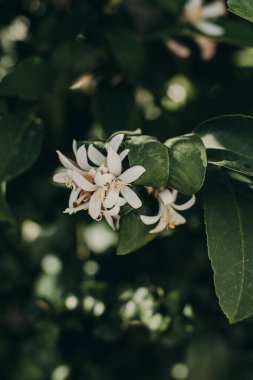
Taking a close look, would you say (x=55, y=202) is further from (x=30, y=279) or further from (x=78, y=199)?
(x=78, y=199)

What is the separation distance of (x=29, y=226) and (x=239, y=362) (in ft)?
2.16

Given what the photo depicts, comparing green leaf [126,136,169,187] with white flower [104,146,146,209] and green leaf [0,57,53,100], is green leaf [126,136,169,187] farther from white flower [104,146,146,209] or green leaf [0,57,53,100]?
green leaf [0,57,53,100]

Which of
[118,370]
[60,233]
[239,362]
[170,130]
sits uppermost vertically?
[170,130]

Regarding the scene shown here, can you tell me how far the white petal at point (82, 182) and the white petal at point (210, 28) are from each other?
58 cm

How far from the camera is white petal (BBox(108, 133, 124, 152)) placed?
2.94 feet

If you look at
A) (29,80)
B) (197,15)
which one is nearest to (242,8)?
(29,80)

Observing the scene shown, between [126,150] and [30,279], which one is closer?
[126,150]

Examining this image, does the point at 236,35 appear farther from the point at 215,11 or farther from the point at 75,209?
the point at 75,209

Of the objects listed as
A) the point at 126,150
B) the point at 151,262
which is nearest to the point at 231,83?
the point at 151,262

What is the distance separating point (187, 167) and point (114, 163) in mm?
116

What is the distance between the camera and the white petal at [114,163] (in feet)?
2.92

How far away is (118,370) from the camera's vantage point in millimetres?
1531

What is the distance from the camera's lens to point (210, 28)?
54.7 inches

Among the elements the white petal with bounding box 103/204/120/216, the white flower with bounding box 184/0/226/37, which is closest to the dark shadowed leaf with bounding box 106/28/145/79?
the white flower with bounding box 184/0/226/37
